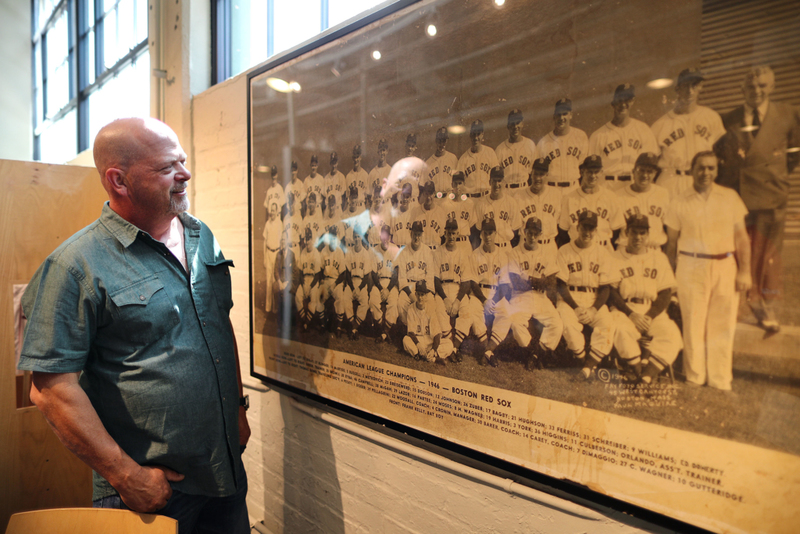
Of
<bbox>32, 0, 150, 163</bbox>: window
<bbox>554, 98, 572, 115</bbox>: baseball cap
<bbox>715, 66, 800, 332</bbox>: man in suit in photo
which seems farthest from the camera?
<bbox>32, 0, 150, 163</bbox>: window

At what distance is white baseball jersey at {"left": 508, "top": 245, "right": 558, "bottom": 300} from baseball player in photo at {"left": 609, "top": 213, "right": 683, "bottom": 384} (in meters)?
0.14

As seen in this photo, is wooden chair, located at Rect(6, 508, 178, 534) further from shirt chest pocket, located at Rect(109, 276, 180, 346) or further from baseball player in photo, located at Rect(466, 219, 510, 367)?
baseball player in photo, located at Rect(466, 219, 510, 367)

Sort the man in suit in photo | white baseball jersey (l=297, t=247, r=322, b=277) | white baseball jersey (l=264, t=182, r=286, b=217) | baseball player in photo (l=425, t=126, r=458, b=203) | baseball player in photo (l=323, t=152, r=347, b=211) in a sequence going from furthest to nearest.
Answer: white baseball jersey (l=264, t=182, r=286, b=217) < white baseball jersey (l=297, t=247, r=322, b=277) < baseball player in photo (l=323, t=152, r=347, b=211) < baseball player in photo (l=425, t=126, r=458, b=203) < the man in suit in photo

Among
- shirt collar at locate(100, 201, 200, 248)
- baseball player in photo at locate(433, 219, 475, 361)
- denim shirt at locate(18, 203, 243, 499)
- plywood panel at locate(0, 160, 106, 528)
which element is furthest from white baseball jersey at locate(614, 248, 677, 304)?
plywood panel at locate(0, 160, 106, 528)

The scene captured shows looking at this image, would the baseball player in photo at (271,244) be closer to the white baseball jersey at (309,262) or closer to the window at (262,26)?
the white baseball jersey at (309,262)

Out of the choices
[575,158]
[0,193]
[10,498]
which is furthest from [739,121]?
[10,498]

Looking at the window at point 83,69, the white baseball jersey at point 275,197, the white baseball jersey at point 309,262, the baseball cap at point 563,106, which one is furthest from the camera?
the window at point 83,69

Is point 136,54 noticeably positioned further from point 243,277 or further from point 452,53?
point 452,53

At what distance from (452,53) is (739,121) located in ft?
2.23

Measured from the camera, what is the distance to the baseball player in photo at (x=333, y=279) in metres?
1.46

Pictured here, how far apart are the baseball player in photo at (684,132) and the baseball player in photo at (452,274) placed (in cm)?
47

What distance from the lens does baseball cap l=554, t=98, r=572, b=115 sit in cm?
91

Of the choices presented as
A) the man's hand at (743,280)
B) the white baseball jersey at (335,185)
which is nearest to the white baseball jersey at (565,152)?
the man's hand at (743,280)

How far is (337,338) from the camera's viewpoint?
148 centimetres
